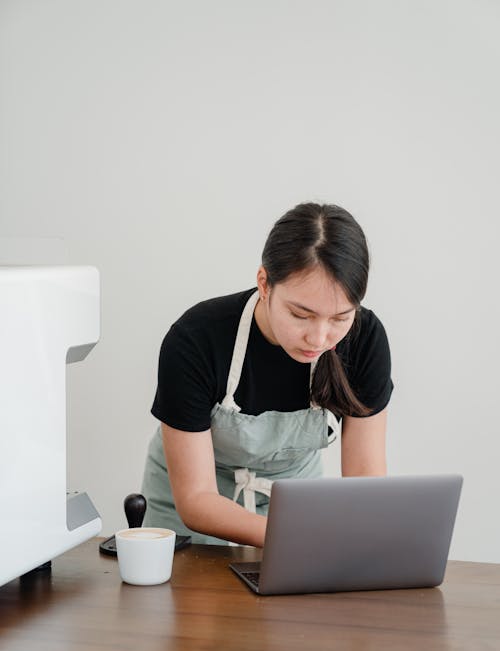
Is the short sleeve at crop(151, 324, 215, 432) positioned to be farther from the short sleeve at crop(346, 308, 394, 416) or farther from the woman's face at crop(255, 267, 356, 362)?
the short sleeve at crop(346, 308, 394, 416)

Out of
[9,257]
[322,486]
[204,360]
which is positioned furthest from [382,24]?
[322,486]

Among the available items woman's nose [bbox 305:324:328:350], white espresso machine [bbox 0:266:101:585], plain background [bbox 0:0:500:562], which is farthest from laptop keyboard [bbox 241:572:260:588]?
plain background [bbox 0:0:500:562]

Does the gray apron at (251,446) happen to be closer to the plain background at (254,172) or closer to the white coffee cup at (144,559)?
the white coffee cup at (144,559)

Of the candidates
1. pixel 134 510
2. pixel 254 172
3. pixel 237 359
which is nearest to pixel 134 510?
pixel 134 510

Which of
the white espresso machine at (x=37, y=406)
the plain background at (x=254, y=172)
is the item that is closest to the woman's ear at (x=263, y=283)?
the white espresso machine at (x=37, y=406)

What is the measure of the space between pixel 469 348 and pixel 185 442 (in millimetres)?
1374

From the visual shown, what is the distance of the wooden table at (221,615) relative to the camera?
1121mm

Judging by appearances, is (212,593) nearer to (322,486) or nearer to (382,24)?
(322,486)

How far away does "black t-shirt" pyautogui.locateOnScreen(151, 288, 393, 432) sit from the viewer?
5.54 feet

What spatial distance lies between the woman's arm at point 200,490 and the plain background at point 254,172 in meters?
1.27

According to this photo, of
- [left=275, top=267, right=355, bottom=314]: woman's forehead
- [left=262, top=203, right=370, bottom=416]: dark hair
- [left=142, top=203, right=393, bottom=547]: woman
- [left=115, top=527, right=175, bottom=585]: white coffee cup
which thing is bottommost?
[left=115, top=527, right=175, bottom=585]: white coffee cup

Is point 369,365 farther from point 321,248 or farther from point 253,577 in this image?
point 253,577

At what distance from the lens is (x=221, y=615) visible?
1210 mm

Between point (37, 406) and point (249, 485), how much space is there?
2.20 ft
